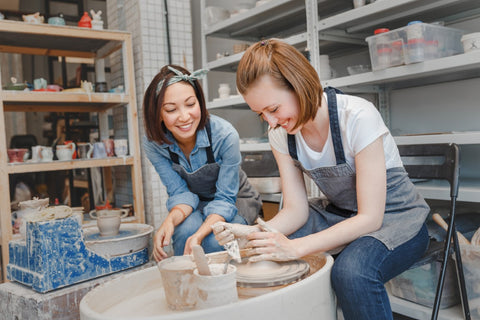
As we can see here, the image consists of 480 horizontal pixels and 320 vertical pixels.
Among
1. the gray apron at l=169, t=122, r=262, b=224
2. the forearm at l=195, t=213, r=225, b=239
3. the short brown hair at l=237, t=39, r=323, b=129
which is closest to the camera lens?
the short brown hair at l=237, t=39, r=323, b=129

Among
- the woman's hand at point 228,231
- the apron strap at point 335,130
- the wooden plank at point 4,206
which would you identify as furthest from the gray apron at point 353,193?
the wooden plank at point 4,206

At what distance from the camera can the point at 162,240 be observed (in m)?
1.71

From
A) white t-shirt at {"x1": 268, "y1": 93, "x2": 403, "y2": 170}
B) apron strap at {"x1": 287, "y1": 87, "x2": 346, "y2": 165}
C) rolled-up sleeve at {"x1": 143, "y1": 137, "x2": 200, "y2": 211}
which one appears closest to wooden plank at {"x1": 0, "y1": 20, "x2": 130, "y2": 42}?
rolled-up sleeve at {"x1": 143, "y1": 137, "x2": 200, "y2": 211}

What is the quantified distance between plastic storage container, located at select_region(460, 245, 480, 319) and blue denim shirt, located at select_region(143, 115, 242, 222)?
3.19 feet

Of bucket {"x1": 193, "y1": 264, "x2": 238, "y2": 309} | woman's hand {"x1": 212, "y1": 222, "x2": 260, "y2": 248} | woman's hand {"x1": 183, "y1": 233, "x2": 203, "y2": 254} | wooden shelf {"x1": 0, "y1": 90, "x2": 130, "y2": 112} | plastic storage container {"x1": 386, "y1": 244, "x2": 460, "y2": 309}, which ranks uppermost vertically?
wooden shelf {"x1": 0, "y1": 90, "x2": 130, "y2": 112}

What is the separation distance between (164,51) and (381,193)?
8.84 feet

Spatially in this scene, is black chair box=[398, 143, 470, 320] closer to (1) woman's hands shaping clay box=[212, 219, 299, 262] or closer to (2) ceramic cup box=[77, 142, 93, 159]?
(1) woman's hands shaping clay box=[212, 219, 299, 262]

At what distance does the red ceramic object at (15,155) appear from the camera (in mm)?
2922

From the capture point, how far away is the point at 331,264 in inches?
45.8

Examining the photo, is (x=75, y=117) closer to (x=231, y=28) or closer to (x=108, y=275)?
(x=231, y=28)

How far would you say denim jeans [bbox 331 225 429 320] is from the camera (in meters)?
1.12

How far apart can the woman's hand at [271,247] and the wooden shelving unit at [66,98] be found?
2231mm

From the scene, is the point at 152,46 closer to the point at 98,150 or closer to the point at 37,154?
the point at 98,150

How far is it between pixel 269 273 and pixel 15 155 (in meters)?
2.44
